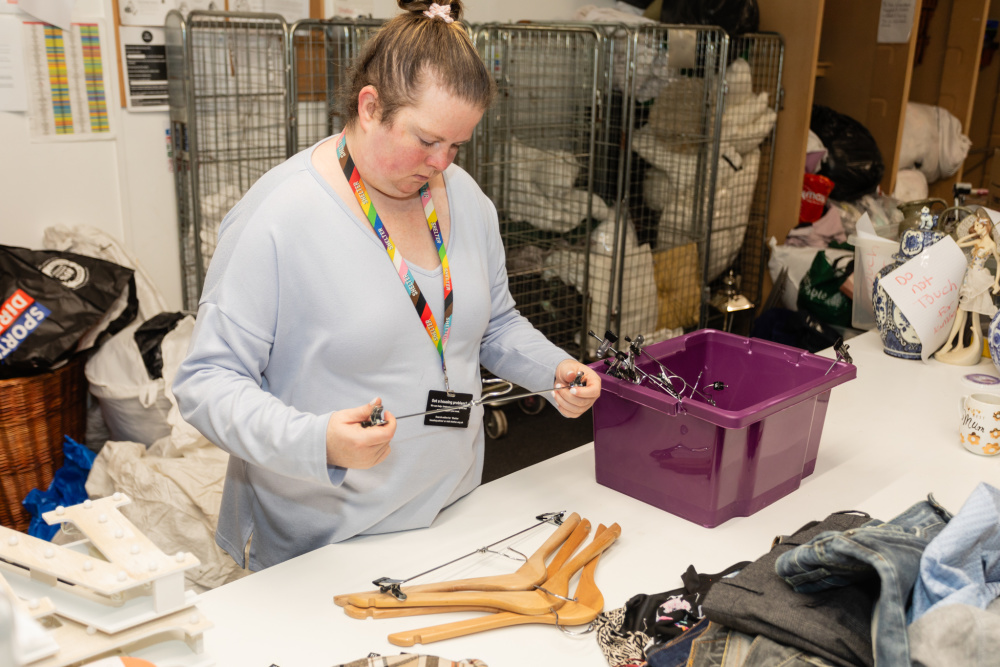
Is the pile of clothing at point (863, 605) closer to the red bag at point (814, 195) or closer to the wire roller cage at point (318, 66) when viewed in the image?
the wire roller cage at point (318, 66)

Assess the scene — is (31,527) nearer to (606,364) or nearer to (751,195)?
(606,364)

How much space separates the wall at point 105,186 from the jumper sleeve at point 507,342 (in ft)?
6.50

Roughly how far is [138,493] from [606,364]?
5.20 feet

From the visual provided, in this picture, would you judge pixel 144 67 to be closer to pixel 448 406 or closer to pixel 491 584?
pixel 448 406

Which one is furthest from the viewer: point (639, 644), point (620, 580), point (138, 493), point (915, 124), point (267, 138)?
point (915, 124)

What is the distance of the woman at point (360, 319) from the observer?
4.00 feet

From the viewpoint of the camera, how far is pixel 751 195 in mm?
4133

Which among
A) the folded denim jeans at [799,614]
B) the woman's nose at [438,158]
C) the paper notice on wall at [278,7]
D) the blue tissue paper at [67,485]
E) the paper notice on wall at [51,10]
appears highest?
the paper notice on wall at [278,7]

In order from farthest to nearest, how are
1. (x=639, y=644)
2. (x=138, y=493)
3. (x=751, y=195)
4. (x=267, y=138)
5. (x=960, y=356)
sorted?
(x=751, y=195), (x=267, y=138), (x=138, y=493), (x=960, y=356), (x=639, y=644)

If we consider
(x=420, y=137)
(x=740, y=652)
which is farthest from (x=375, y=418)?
(x=740, y=652)

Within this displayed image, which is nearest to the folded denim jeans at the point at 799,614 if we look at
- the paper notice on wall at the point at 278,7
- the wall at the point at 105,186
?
the wall at the point at 105,186

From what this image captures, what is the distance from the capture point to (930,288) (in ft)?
7.14

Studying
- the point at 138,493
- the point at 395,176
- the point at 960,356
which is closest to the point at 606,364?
the point at 395,176

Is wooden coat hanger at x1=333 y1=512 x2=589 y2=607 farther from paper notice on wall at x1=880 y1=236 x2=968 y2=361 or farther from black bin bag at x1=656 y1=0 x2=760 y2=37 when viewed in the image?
black bin bag at x1=656 y1=0 x2=760 y2=37
